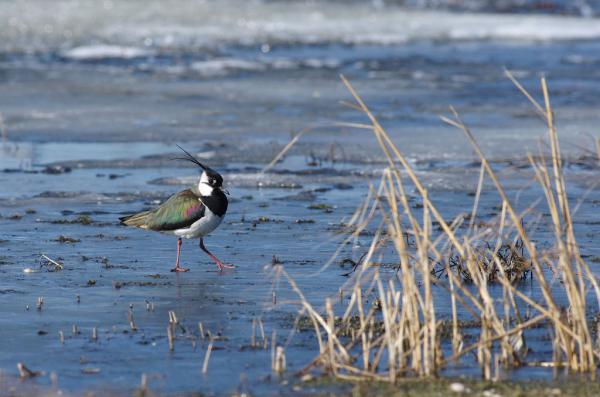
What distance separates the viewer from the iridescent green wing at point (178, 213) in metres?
7.48

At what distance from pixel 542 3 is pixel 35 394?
3335 cm

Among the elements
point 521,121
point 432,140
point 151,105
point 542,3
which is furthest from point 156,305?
point 542,3

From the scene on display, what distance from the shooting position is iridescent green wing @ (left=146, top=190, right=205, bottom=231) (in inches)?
294

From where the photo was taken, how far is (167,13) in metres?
30.6

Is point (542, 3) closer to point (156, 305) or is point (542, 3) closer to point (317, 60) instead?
point (317, 60)

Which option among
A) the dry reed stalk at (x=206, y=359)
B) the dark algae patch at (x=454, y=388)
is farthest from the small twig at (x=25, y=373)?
the dark algae patch at (x=454, y=388)

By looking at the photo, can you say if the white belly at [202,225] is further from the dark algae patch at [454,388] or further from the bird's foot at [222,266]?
the dark algae patch at [454,388]

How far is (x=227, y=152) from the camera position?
12.3m

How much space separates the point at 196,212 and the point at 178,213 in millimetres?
134

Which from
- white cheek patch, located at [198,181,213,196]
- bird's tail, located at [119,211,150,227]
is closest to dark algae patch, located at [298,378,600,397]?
white cheek patch, located at [198,181,213,196]

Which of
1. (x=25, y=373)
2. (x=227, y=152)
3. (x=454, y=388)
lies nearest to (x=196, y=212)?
(x=25, y=373)

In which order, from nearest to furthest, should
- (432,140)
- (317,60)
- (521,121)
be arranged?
(432,140)
(521,121)
(317,60)

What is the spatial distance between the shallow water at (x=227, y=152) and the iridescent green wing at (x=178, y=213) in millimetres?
278

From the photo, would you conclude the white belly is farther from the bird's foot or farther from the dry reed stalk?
the dry reed stalk
